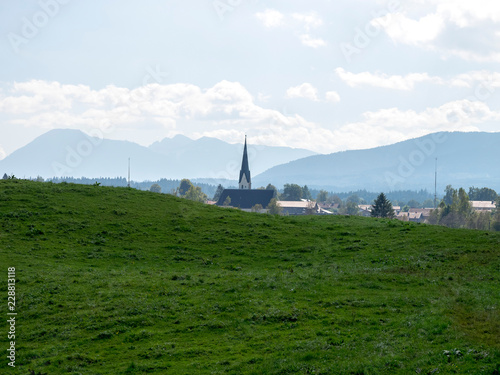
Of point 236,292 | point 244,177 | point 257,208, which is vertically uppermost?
point 244,177

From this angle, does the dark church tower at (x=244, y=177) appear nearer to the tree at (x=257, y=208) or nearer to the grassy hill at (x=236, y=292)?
the tree at (x=257, y=208)

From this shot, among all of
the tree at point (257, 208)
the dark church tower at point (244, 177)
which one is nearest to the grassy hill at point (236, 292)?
the tree at point (257, 208)

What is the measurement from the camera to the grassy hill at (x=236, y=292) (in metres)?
14.6

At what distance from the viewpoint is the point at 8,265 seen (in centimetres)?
2517

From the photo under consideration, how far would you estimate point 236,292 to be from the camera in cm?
2067

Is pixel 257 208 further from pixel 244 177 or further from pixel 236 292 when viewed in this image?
pixel 236 292

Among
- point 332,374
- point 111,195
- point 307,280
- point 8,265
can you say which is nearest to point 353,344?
point 332,374

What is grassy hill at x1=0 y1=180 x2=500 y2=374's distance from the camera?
1460cm

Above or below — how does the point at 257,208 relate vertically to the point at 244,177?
below

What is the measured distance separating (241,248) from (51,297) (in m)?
12.4

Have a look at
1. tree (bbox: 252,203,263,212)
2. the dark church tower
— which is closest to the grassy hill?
tree (bbox: 252,203,263,212)

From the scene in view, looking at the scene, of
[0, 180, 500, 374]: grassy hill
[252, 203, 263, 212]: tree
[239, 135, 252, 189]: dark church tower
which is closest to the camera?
[0, 180, 500, 374]: grassy hill

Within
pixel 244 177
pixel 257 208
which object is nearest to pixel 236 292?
pixel 257 208

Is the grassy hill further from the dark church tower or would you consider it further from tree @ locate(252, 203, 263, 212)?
the dark church tower
